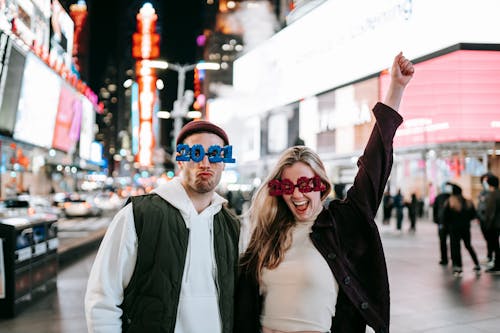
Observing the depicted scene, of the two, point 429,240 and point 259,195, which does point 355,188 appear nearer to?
point 259,195

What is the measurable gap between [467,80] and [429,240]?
68.4 ft

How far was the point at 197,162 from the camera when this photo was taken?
2.62 meters

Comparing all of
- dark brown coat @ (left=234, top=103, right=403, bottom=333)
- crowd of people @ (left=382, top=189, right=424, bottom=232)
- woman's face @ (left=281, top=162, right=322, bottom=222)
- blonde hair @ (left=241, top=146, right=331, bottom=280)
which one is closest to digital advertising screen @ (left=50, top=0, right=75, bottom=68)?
crowd of people @ (left=382, top=189, right=424, bottom=232)

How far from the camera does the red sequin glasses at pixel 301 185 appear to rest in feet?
8.67

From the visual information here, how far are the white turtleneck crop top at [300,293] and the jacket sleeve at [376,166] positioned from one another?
41 centimetres

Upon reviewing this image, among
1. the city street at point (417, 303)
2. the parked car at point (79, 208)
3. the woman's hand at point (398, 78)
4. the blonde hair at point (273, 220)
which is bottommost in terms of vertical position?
the city street at point (417, 303)

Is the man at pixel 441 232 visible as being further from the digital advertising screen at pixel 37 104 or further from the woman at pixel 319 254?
the digital advertising screen at pixel 37 104

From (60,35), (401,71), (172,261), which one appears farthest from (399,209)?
(60,35)

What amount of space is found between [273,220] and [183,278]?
68 centimetres

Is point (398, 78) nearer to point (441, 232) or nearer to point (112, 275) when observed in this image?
point (112, 275)

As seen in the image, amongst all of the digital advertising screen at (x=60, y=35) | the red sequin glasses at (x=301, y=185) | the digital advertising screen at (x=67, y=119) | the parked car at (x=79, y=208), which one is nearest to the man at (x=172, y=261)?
the red sequin glasses at (x=301, y=185)

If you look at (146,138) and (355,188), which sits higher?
(146,138)

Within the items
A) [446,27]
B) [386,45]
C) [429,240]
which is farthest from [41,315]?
[429,240]

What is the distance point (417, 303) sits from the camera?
7.29 meters
